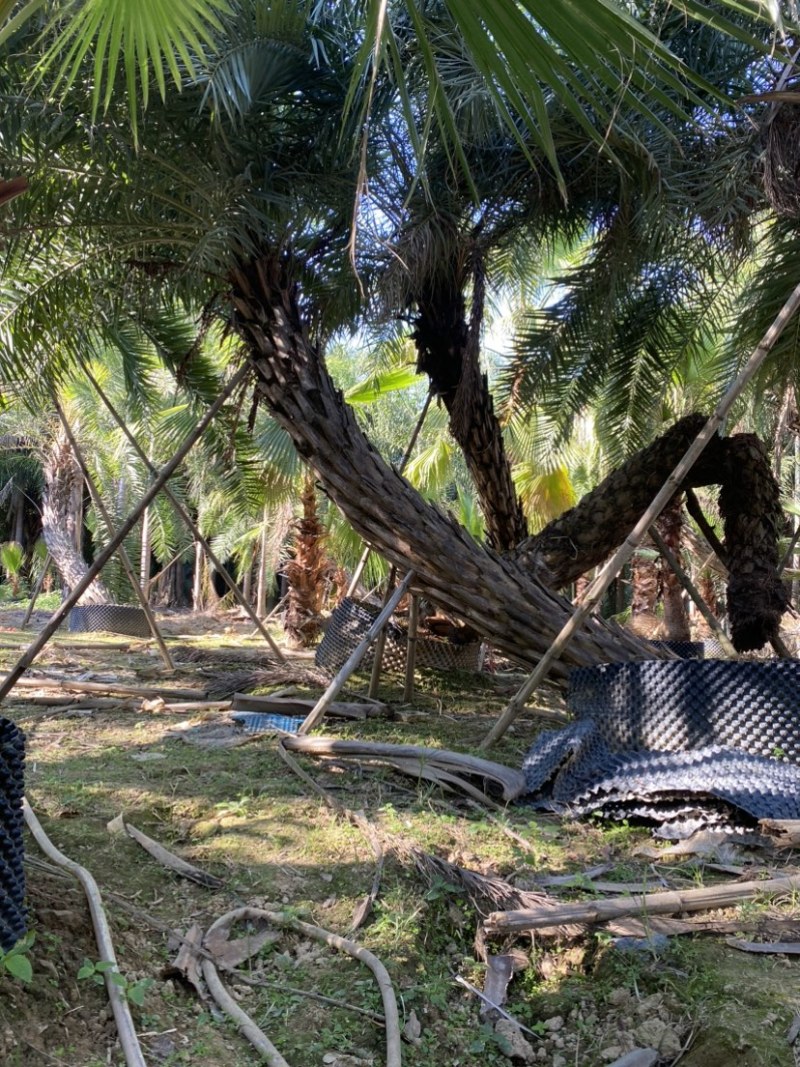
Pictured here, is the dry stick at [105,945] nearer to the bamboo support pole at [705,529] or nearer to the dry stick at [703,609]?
the dry stick at [703,609]

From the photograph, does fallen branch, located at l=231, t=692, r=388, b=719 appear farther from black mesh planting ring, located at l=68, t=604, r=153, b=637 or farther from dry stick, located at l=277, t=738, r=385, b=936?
black mesh planting ring, located at l=68, t=604, r=153, b=637

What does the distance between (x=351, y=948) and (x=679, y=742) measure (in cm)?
241

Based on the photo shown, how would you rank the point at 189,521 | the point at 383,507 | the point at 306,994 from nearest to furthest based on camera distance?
the point at 306,994 → the point at 383,507 → the point at 189,521

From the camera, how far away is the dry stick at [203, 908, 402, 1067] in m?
2.43

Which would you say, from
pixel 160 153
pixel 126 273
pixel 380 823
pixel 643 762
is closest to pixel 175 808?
pixel 380 823

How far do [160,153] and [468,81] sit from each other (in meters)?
2.01

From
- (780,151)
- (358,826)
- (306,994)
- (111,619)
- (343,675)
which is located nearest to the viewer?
(306,994)

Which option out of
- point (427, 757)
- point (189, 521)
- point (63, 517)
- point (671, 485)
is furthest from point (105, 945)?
point (63, 517)

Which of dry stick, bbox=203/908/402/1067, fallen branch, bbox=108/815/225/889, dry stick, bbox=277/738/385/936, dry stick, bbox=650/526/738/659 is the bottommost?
dry stick, bbox=203/908/402/1067

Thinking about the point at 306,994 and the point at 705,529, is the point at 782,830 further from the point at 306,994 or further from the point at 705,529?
the point at 705,529

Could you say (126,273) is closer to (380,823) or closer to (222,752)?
(222,752)

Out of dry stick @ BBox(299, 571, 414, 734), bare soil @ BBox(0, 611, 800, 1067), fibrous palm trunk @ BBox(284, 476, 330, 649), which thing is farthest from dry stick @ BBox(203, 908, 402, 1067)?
fibrous palm trunk @ BBox(284, 476, 330, 649)

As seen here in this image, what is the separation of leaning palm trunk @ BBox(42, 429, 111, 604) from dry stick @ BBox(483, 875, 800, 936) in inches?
638

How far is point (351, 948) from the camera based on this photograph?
2.83 meters
